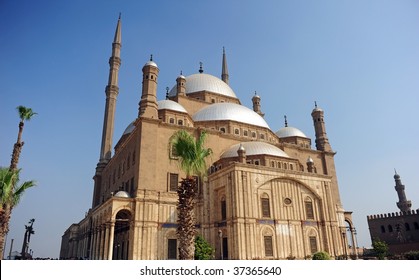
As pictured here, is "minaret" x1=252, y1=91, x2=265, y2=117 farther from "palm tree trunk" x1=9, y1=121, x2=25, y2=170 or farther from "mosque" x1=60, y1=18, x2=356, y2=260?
"palm tree trunk" x1=9, y1=121, x2=25, y2=170

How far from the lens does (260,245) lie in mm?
22625

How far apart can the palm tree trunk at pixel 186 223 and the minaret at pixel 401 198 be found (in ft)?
170

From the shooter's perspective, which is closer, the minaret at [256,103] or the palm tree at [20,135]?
the palm tree at [20,135]

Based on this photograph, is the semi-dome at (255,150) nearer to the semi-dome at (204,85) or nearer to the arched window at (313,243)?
the arched window at (313,243)

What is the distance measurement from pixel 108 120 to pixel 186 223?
89.0ft

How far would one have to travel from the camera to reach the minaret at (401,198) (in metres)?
53.5

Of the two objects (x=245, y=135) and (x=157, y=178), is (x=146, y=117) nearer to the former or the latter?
(x=157, y=178)

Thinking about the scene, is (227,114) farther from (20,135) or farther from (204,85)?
(20,135)

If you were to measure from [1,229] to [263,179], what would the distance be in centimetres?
1708

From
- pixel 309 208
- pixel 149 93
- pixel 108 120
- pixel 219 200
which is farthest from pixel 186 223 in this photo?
pixel 108 120

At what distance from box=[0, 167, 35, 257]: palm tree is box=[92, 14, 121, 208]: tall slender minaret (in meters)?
21.3

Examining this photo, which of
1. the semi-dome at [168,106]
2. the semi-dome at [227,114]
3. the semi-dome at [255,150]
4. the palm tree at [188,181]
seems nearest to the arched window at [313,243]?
the semi-dome at [255,150]
